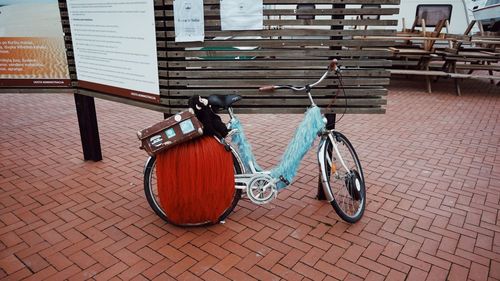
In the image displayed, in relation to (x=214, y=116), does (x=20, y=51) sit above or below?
above

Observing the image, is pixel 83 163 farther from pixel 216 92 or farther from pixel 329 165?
pixel 329 165

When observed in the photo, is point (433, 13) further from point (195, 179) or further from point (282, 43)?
point (195, 179)

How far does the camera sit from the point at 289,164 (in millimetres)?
3283

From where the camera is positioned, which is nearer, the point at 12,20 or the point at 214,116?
the point at 214,116

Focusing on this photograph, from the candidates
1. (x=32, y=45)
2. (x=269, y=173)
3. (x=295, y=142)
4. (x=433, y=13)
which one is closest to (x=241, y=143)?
(x=269, y=173)

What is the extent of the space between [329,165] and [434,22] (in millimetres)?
10650

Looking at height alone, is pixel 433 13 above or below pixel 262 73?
above

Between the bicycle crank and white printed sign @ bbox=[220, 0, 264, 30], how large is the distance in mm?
1330

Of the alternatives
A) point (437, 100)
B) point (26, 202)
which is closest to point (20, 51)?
point (26, 202)

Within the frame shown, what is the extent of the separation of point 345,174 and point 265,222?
0.85m

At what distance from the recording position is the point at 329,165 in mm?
3404

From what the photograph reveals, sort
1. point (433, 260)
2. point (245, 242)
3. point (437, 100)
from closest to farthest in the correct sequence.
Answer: point (433, 260), point (245, 242), point (437, 100)

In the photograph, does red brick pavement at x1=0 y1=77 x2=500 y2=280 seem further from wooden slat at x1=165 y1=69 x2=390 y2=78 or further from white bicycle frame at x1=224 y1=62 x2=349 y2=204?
wooden slat at x1=165 y1=69 x2=390 y2=78

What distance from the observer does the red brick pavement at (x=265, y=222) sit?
282cm
